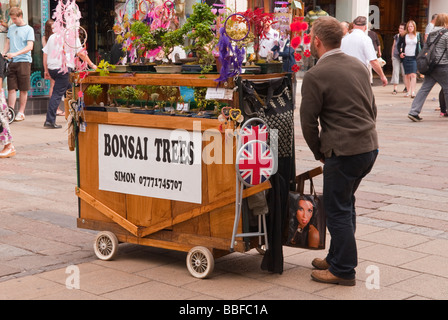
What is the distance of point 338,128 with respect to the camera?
4625 millimetres

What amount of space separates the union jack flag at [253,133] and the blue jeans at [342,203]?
0.45 metres

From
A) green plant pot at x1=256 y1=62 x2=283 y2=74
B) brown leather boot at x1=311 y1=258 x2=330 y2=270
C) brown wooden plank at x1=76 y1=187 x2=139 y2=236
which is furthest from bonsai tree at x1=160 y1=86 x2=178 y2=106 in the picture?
brown leather boot at x1=311 y1=258 x2=330 y2=270

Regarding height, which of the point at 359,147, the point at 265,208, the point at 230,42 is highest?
the point at 230,42

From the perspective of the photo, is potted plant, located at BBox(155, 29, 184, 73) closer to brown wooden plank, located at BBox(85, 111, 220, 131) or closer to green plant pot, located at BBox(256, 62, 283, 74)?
brown wooden plank, located at BBox(85, 111, 220, 131)

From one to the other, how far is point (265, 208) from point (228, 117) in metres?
0.64

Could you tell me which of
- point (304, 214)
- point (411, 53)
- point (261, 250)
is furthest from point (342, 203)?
point (411, 53)

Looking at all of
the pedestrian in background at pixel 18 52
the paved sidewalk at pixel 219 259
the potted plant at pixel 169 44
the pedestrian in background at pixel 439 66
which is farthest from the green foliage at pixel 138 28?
the pedestrian in background at pixel 439 66

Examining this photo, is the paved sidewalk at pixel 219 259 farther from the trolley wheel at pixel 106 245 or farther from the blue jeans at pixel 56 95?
the blue jeans at pixel 56 95

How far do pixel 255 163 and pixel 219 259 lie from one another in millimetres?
1074

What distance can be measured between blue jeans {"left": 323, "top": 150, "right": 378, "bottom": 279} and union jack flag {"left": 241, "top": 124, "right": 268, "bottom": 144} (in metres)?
0.45

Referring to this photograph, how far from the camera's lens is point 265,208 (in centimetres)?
482
